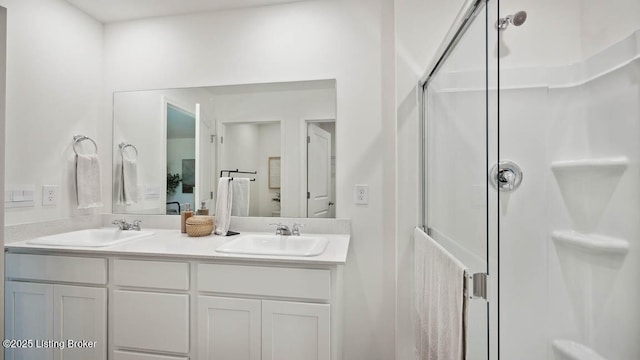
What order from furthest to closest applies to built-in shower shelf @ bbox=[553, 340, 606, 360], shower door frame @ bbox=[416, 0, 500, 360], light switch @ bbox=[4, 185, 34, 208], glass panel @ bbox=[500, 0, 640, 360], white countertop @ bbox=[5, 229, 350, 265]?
light switch @ bbox=[4, 185, 34, 208], white countertop @ bbox=[5, 229, 350, 265], built-in shower shelf @ bbox=[553, 340, 606, 360], glass panel @ bbox=[500, 0, 640, 360], shower door frame @ bbox=[416, 0, 500, 360]

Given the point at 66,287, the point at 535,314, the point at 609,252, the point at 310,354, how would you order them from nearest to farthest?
the point at 609,252
the point at 310,354
the point at 535,314
the point at 66,287

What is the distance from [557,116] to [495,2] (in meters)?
0.96

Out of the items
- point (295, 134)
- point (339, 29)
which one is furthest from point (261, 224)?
point (339, 29)

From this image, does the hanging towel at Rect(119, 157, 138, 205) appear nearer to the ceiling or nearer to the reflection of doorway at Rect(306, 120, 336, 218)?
the ceiling

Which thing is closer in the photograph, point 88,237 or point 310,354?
point 310,354

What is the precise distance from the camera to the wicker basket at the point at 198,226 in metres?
1.91

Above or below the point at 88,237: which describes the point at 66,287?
below

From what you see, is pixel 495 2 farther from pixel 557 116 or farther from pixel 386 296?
pixel 386 296

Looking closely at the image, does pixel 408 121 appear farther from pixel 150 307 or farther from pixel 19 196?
pixel 19 196

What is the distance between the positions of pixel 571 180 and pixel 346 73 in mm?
1347

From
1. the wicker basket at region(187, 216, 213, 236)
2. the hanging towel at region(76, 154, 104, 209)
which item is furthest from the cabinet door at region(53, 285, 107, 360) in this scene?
the hanging towel at region(76, 154, 104, 209)

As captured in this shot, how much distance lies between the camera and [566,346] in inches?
55.5

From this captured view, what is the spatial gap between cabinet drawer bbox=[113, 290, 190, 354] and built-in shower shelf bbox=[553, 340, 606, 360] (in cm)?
180

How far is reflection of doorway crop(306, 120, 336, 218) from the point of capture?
199 cm
